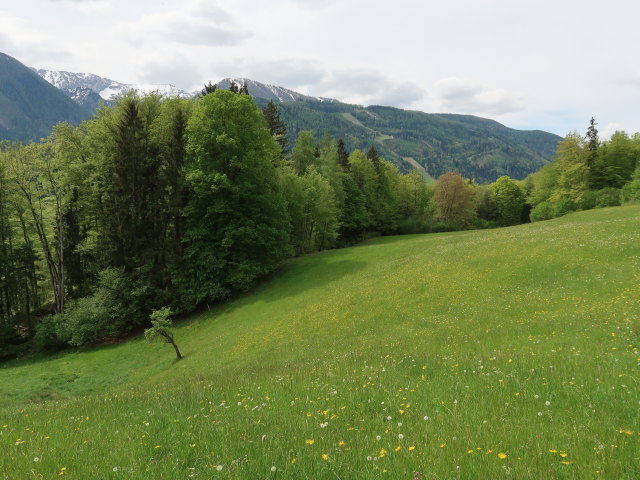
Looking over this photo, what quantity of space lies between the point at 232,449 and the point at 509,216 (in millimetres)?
134226

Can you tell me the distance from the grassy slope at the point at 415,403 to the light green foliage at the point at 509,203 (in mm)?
104598

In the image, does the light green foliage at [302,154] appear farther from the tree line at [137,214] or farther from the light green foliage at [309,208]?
the tree line at [137,214]

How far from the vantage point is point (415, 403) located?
740 cm

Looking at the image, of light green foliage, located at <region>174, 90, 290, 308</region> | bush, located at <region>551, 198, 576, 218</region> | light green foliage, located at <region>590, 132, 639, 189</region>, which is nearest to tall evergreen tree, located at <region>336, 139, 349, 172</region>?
light green foliage, located at <region>174, 90, 290, 308</region>

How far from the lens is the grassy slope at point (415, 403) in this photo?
4.83 metres

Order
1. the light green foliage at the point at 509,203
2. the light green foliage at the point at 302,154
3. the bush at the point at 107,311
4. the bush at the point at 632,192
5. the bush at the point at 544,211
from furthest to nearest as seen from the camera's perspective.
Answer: the light green foliage at the point at 509,203
the bush at the point at 544,211
the light green foliage at the point at 302,154
the bush at the point at 632,192
the bush at the point at 107,311

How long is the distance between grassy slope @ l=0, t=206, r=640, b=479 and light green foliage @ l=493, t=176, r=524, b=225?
343 ft

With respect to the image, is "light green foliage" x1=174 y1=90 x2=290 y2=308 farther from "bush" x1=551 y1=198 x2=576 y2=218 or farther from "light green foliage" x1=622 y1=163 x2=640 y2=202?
"bush" x1=551 y1=198 x2=576 y2=218

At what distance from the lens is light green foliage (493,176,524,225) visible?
120 m

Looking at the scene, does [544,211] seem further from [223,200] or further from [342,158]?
[223,200]

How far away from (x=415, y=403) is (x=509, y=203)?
130439 mm

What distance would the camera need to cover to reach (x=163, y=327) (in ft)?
92.7

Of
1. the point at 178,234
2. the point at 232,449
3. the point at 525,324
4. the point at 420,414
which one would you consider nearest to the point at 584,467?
the point at 420,414

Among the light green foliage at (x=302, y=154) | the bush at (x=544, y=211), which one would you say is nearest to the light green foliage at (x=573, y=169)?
the bush at (x=544, y=211)
